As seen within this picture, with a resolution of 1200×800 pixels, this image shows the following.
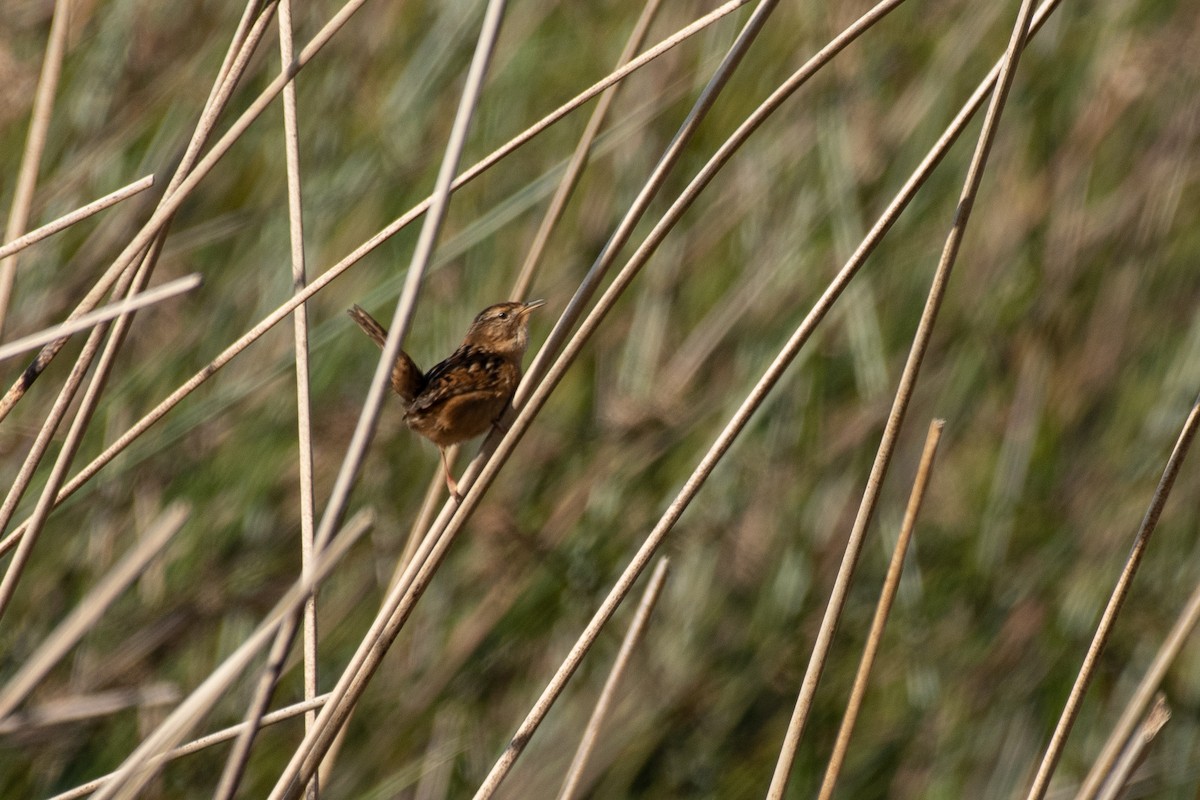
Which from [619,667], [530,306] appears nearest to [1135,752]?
[619,667]

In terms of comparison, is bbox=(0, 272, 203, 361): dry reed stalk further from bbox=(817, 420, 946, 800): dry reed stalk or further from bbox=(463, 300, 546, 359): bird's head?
bbox=(463, 300, 546, 359): bird's head

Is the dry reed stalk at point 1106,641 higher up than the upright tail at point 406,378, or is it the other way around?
the upright tail at point 406,378

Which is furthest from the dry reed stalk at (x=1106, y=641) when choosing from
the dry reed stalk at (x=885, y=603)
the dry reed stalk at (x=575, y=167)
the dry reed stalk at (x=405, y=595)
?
the dry reed stalk at (x=575, y=167)

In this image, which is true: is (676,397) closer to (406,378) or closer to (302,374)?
(406,378)

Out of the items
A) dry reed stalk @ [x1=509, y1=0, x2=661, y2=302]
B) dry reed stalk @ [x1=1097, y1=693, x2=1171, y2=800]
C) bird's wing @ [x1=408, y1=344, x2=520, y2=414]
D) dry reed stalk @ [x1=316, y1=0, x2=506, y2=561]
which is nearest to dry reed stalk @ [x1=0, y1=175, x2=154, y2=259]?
dry reed stalk @ [x1=316, y1=0, x2=506, y2=561]

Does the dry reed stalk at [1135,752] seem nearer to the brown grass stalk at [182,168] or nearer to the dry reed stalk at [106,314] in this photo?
the dry reed stalk at [106,314]

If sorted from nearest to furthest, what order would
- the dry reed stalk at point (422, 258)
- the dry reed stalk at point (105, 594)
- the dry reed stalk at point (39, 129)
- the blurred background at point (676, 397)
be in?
the dry reed stalk at point (105, 594), the dry reed stalk at point (422, 258), the dry reed stalk at point (39, 129), the blurred background at point (676, 397)

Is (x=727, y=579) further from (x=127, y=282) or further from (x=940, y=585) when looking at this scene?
(x=127, y=282)
